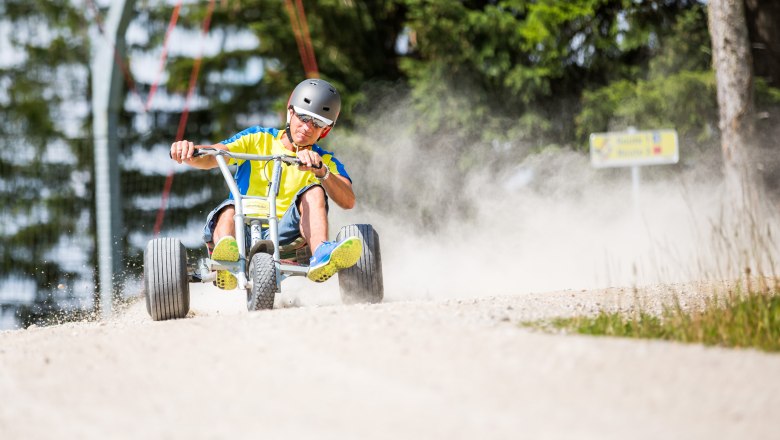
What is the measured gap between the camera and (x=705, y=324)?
4582 millimetres

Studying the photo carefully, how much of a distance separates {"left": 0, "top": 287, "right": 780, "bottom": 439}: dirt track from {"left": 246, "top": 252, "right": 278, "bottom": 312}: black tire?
0.99m

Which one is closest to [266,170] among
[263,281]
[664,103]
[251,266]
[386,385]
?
[251,266]

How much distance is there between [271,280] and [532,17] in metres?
10.4

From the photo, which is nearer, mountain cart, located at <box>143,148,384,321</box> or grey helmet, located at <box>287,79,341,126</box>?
mountain cart, located at <box>143,148,384,321</box>

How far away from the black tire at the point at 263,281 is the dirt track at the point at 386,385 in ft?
3.23

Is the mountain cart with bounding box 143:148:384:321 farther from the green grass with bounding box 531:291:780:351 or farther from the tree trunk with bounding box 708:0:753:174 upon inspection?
the tree trunk with bounding box 708:0:753:174

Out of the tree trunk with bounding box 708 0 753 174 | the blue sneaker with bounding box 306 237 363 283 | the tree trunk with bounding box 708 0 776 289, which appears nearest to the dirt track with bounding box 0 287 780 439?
the blue sneaker with bounding box 306 237 363 283

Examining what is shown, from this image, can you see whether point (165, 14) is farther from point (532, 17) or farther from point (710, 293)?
point (710, 293)

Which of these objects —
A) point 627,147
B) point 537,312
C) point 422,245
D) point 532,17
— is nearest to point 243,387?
point 537,312

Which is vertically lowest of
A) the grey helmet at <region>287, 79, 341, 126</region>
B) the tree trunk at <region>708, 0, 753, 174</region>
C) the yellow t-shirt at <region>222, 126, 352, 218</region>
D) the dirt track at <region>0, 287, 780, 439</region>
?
the dirt track at <region>0, 287, 780, 439</region>

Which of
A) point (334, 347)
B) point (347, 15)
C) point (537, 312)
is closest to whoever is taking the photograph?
point (334, 347)

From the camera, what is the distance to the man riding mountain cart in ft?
18.9

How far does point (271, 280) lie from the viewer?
5.54 meters

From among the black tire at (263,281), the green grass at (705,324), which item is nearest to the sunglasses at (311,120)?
the black tire at (263,281)
